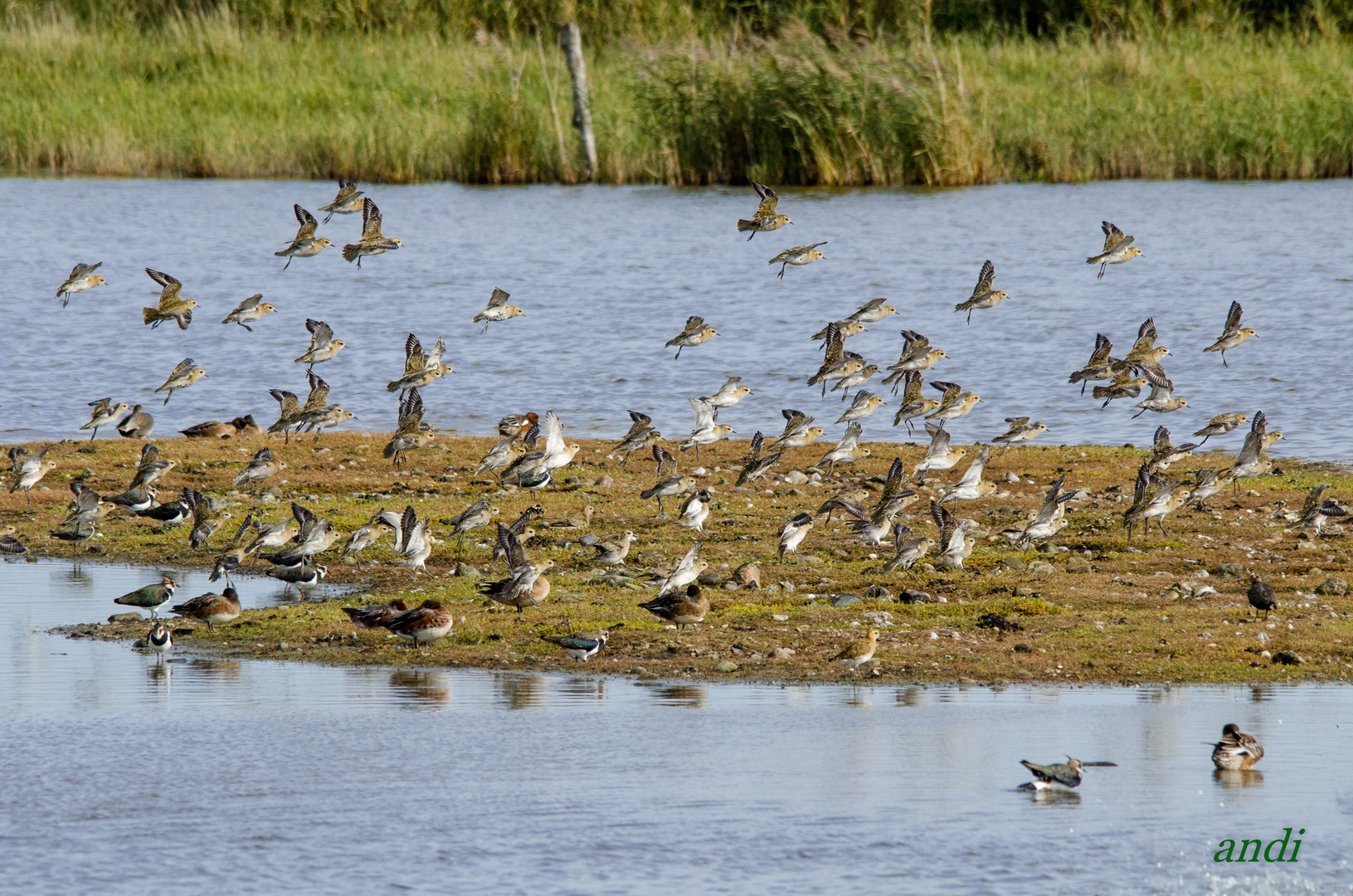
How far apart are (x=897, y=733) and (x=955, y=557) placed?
148 inches

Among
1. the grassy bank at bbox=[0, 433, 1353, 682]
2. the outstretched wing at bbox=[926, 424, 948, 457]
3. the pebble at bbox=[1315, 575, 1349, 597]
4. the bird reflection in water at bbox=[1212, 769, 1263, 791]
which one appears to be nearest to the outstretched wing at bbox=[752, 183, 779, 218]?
the grassy bank at bbox=[0, 433, 1353, 682]

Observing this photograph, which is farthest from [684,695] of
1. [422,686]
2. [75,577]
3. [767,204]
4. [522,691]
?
[767,204]

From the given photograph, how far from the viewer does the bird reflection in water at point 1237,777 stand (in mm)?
8078

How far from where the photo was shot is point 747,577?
1217 cm

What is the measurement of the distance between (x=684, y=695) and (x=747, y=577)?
8.08ft

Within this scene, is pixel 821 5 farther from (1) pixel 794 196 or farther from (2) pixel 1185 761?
(2) pixel 1185 761

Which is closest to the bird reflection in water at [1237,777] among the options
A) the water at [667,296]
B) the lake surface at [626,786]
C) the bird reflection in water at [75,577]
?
the lake surface at [626,786]

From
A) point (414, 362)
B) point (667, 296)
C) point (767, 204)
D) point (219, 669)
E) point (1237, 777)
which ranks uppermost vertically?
point (767, 204)

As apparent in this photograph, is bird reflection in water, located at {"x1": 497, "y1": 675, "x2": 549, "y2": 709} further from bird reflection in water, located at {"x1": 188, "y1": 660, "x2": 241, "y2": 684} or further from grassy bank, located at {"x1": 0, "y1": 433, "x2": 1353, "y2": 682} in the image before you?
bird reflection in water, located at {"x1": 188, "y1": 660, "x2": 241, "y2": 684}

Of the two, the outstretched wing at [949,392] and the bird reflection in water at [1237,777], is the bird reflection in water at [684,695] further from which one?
the outstretched wing at [949,392]

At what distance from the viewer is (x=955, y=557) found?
12.6 metres

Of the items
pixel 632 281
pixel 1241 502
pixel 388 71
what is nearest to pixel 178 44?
pixel 388 71

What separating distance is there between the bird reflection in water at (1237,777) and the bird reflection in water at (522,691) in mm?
3626

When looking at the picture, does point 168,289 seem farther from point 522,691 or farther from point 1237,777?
point 1237,777
